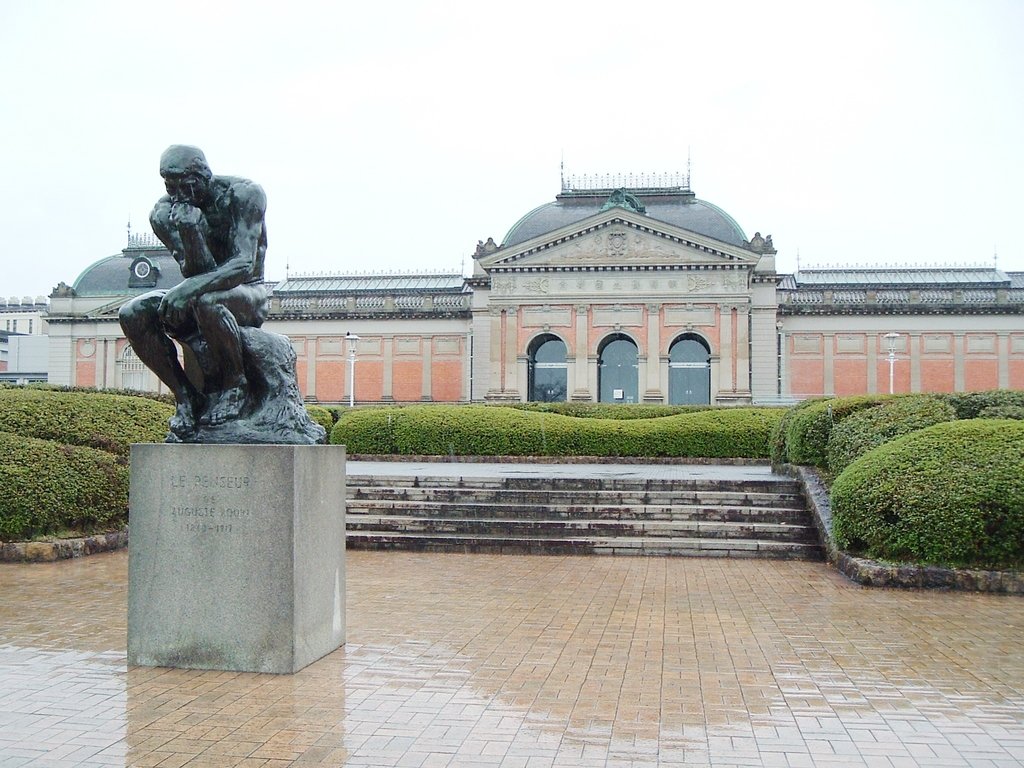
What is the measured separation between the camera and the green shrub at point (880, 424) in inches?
508

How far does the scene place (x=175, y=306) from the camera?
21.7 feet

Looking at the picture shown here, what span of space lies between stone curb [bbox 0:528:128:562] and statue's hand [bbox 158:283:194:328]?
6.15 metres

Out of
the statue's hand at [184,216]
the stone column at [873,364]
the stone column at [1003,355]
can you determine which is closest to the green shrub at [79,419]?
the statue's hand at [184,216]

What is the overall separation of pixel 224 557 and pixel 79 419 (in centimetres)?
846

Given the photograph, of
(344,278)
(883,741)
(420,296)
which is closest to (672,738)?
(883,741)

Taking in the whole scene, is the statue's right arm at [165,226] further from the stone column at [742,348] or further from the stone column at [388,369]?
the stone column at [388,369]

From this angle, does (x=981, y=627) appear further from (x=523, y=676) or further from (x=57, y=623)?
(x=57, y=623)

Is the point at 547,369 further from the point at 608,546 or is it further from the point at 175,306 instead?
the point at 175,306

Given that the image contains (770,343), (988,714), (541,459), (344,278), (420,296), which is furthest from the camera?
(344,278)

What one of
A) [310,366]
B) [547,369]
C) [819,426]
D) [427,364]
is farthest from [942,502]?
A: [310,366]

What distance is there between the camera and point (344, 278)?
62.8 metres

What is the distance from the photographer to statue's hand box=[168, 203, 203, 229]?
658cm

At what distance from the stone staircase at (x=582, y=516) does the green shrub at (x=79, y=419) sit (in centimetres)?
338

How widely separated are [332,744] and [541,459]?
65.5 ft
